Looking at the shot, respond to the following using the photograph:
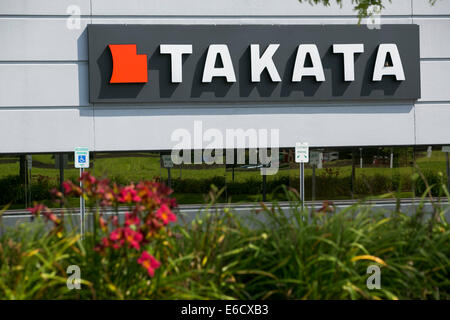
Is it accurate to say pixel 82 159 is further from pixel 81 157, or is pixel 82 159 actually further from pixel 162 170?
pixel 162 170

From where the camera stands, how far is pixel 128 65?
1548 cm

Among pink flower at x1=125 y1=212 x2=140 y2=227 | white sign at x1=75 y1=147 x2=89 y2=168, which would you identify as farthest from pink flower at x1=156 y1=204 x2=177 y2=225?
white sign at x1=75 y1=147 x2=89 y2=168

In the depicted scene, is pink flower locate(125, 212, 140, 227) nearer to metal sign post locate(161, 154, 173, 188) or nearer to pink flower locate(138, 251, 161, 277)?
pink flower locate(138, 251, 161, 277)

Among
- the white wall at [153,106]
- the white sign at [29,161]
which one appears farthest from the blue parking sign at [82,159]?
the white sign at [29,161]

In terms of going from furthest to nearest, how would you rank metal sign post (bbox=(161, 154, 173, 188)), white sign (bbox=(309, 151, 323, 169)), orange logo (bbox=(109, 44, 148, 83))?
white sign (bbox=(309, 151, 323, 169)), metal sign post (bbox=(161, 154, 173, 188)), orange logo (bbox=(109, 44, 148, 83))

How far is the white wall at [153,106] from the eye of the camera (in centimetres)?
1552

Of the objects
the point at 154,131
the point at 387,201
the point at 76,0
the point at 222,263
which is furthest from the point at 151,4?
the point at 222,263

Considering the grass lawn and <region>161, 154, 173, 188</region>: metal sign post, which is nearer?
the grass lawn

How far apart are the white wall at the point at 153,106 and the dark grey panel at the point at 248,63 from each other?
363mm

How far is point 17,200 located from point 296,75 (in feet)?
32.4

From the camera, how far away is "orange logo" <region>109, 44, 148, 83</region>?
15359 millimetres

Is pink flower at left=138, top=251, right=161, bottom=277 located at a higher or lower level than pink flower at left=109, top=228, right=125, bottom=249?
lower

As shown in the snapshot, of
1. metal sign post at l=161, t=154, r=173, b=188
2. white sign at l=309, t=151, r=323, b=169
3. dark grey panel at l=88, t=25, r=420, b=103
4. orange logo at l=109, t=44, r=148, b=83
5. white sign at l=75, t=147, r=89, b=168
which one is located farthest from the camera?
white sign at l=309, t=151, r=323, b=169

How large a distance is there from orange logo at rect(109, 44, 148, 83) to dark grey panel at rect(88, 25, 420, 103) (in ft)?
0.58
